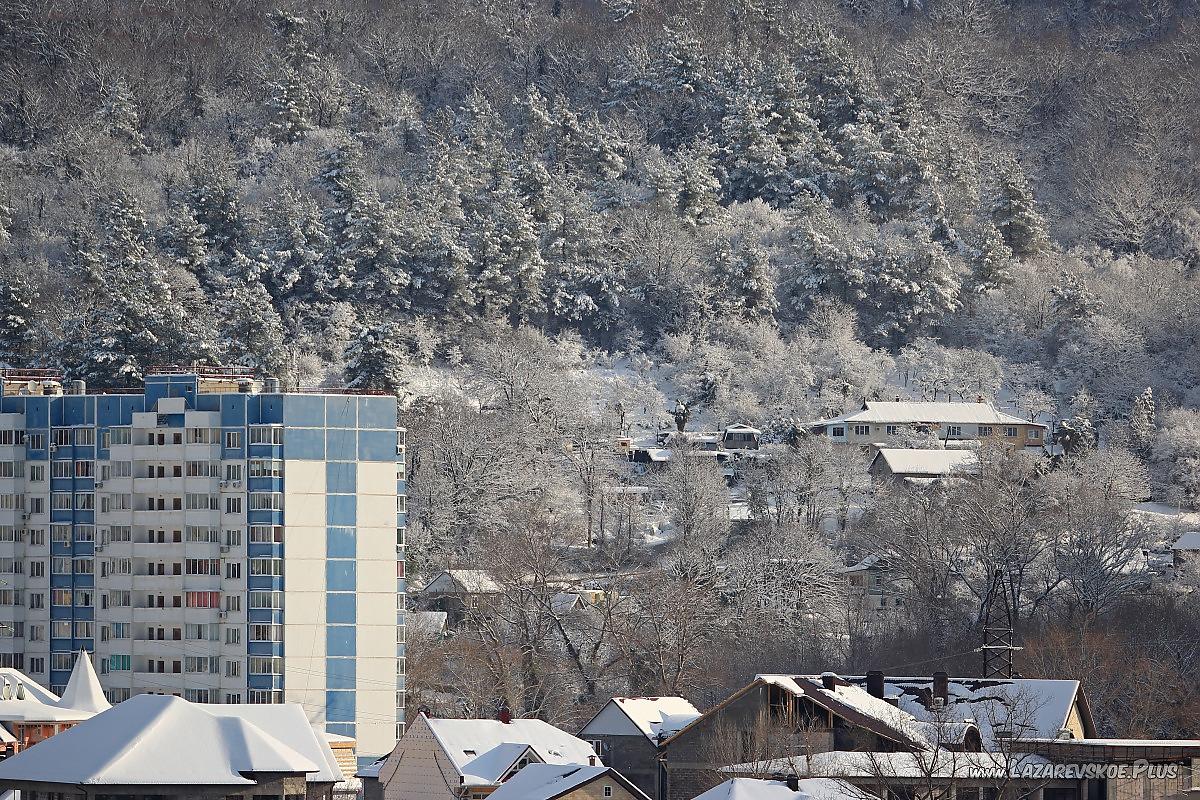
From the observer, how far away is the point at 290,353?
11888 centimetres

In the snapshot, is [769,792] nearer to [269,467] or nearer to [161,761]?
[161,761]

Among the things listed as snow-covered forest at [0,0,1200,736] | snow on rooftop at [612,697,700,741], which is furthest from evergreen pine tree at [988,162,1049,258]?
snow on rooftop at [612,697,700,741]

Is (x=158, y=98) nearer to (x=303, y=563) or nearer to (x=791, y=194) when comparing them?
(x=791, y=194)

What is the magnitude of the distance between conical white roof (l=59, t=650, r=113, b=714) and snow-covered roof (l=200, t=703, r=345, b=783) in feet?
61.9

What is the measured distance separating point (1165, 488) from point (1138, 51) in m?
71.7

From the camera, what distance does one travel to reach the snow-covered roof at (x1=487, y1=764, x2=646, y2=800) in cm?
5091

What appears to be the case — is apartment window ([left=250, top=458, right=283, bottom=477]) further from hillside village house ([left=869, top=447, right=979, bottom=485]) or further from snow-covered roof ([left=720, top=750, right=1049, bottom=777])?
hillside village house ([left=869, top=447, right=979, bottom=485])

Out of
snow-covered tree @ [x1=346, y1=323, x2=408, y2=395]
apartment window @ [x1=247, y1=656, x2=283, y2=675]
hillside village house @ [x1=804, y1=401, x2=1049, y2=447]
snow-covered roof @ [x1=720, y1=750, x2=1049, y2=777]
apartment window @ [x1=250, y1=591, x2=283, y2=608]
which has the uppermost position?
snow-covered tree @ [x1=346, y1=323, x2=408, y2=395]

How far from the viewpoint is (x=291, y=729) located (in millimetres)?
47156

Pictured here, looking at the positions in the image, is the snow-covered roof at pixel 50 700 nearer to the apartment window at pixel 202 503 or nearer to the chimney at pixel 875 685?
the apartment window at pixel 202 503

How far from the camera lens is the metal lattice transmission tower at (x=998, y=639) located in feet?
209

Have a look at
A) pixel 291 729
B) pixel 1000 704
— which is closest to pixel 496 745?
pixel 1000 704

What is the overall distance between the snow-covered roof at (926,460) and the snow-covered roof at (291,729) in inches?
2531

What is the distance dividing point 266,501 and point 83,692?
15.8m
